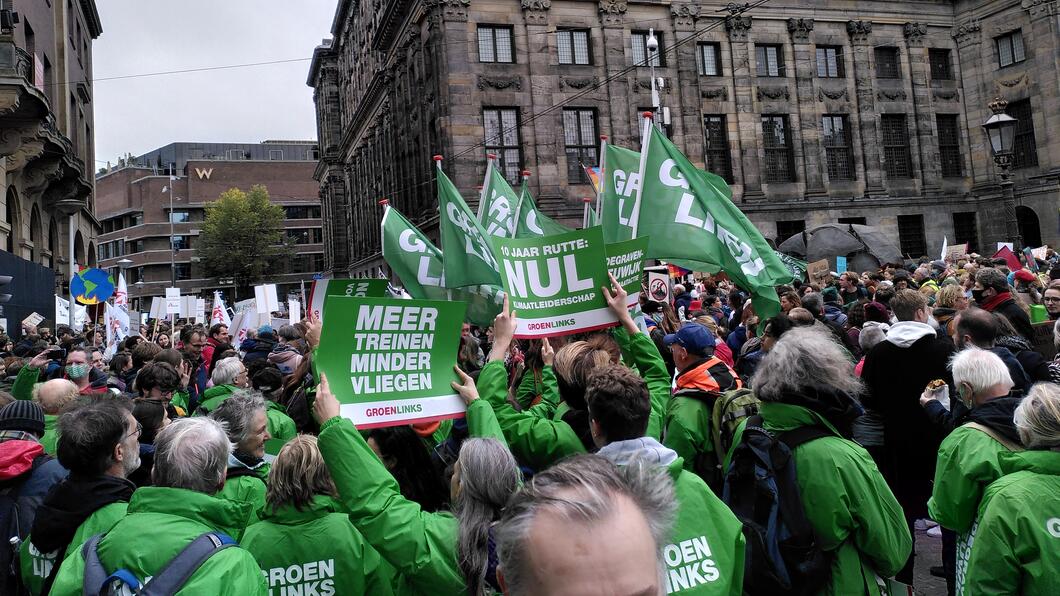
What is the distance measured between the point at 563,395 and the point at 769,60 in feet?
104

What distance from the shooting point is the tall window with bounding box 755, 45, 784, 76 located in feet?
105

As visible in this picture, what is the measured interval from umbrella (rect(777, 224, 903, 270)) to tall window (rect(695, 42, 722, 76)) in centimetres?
1292

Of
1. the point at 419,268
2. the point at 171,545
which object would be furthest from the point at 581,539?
the point at 419,268

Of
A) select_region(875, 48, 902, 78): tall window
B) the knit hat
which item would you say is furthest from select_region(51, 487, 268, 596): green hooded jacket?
select_region(875, 48, 902, 78): tall window

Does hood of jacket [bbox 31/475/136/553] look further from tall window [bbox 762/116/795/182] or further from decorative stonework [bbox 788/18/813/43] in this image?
decorative stonework [bbox 788/18/813/43]

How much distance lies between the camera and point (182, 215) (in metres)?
83.6

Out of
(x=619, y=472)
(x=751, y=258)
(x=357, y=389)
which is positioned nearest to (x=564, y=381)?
(x=357, y=389)

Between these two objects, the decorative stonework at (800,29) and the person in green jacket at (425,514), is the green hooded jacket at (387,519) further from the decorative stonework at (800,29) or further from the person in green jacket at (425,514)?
the decorative stonework at (800,29)

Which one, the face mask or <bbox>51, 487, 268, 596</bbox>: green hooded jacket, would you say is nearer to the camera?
<bbox>51, 487, 268, 596</bbox>: green hooded jacket

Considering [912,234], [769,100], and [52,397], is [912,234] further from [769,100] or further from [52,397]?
[52,397]

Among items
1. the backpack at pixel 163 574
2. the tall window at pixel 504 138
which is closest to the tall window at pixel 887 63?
the tall window at pixel 504 138

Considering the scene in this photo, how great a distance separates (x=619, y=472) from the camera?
64.2 inches

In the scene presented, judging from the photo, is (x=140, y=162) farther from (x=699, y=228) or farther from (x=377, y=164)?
(x=699, y=228)

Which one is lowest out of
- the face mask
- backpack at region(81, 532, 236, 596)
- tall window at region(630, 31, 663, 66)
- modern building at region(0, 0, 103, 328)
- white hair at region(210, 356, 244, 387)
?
backpack at region(81, 532, 236, 596)
